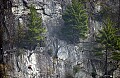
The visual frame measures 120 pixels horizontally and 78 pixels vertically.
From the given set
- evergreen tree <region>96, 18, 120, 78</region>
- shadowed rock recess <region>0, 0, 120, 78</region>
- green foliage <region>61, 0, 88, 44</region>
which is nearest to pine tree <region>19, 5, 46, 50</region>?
shadowed rock recess <region>0, 0, 120, 78</region>

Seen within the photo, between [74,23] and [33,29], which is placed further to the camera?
[74,23]

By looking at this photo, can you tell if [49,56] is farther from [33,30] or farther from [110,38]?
[110,38]

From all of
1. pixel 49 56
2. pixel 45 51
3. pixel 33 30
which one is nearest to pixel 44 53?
pixel 45 51

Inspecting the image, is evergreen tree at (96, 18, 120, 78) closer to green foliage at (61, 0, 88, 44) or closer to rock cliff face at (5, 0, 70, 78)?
green foliage at (61, 0, 88, 44)

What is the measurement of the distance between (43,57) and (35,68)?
230 cm

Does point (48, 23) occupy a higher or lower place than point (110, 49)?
higher

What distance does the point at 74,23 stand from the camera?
38438 mm

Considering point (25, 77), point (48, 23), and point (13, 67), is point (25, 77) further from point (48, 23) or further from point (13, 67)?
point (48, 23)

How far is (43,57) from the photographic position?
37.1 meters

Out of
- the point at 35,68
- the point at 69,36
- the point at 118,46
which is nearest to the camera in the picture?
the point at 118,46

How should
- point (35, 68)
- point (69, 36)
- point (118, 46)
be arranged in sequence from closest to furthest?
point (118, 46) → point (35, 68) → point (69, 36)

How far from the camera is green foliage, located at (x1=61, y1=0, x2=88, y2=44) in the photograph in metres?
37.9

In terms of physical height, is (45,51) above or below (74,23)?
below

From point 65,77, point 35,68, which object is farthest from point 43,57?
point 65,77
